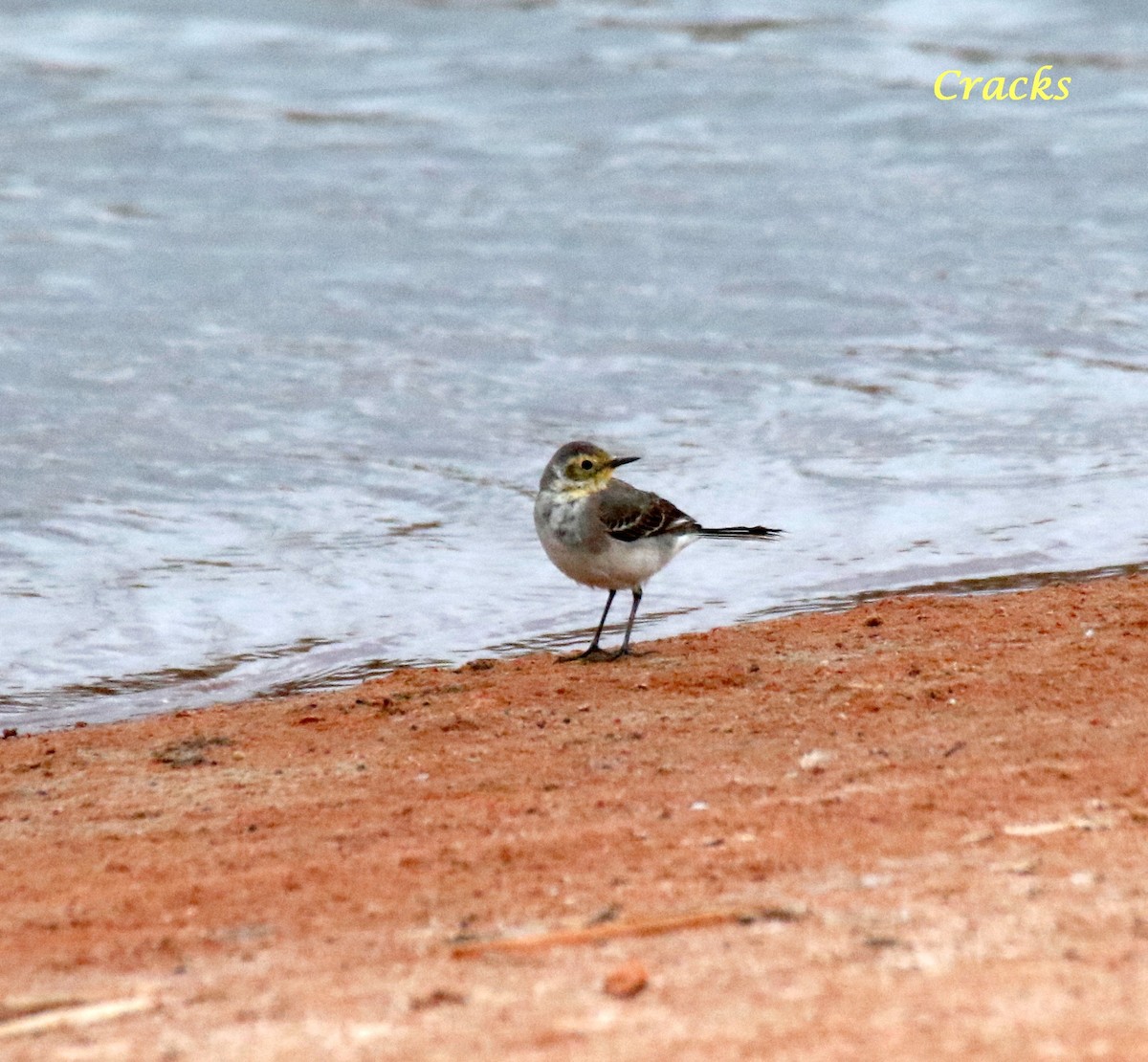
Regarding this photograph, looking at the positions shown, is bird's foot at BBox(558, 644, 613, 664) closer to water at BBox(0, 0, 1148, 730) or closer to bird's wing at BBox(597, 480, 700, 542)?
bird's wing at BBox(597, 480, 700, 542)

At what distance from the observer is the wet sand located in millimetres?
3588

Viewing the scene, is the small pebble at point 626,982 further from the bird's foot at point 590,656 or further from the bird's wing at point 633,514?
the bird's wing at point 633,514

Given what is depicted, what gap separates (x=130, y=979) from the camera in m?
4.13

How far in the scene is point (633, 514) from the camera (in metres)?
8.02

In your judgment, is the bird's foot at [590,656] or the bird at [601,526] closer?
the bird's foot at [590,656]

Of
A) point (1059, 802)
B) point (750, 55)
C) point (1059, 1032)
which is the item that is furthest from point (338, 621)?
point (750, 55)

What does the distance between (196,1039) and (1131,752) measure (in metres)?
2.96

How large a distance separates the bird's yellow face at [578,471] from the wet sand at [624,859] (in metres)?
0.85

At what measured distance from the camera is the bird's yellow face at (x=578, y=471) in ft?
26.6

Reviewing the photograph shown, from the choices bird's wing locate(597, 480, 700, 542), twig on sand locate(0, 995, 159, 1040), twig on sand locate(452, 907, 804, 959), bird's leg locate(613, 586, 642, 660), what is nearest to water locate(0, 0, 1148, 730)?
bird's leg locate(613, 586, 642, 660)

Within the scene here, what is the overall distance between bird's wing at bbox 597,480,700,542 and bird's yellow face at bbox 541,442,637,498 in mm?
69

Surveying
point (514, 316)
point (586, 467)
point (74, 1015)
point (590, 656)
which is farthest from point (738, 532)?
point (514, 316)

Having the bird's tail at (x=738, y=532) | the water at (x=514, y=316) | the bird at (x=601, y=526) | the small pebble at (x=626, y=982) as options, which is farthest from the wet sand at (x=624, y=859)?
the water at (x=514, y=316)

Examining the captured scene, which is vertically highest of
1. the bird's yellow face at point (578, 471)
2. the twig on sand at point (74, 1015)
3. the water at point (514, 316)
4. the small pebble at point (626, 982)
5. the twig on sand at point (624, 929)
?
the small pebble at point (626, 982)
